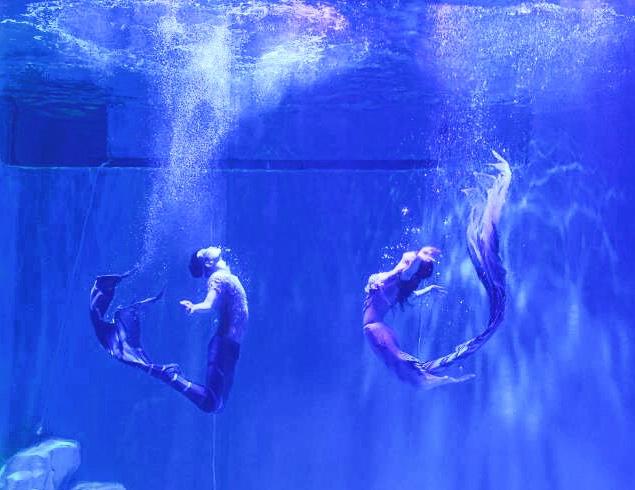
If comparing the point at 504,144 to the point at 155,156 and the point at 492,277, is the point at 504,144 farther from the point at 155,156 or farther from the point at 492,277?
the point at 155,156

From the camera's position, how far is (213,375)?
8.49m

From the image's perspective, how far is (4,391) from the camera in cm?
895

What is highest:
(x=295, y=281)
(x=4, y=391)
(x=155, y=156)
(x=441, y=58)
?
(x=441, y=58)

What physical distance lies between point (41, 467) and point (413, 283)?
210 inches

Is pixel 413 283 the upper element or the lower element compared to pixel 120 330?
upper

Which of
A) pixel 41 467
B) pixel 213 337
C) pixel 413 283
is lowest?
pixel 41 467

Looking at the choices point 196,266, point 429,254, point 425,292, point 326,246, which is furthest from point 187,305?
point 429,254

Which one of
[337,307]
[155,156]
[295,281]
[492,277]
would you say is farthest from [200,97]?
[492,277]

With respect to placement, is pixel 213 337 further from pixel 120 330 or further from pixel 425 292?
pixel 425 292

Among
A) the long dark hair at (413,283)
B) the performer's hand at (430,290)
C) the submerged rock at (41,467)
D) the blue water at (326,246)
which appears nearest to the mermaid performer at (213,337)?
the blue water at (326,246)

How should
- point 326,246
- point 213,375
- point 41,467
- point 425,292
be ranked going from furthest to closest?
point 326,246 < point 213,375 < point 425,292 < point 41,467

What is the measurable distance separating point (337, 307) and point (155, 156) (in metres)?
3.27

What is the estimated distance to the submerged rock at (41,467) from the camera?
8000 millimetres

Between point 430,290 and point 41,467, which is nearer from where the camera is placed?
point 41,467
